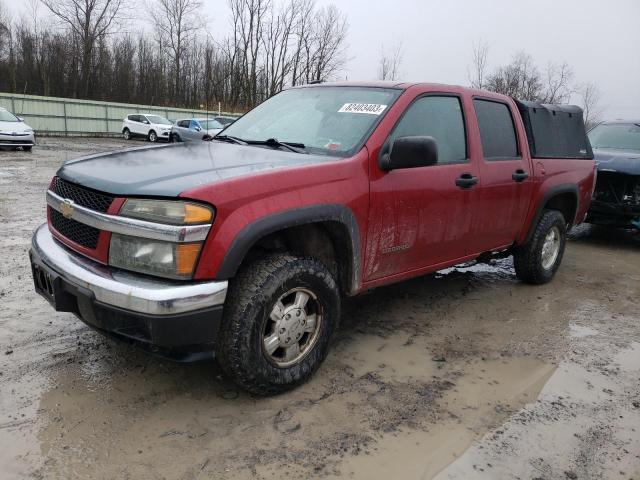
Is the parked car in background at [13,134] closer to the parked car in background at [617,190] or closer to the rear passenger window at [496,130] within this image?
the parked car in background at [617,190]

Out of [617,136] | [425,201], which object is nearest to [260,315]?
[425,201]

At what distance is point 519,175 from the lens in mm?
4488

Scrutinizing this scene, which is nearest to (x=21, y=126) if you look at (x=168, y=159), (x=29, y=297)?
(x=29, y=297)

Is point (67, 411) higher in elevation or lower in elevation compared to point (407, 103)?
lower

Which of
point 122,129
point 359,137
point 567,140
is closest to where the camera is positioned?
point 359,137

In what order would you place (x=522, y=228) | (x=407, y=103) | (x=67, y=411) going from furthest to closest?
(x=522, y=228)
(x=407, y=103)
(x=67, y=411)

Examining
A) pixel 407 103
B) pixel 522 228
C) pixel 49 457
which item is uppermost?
pixel 407 103

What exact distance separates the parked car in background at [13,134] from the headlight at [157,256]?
17.4 m

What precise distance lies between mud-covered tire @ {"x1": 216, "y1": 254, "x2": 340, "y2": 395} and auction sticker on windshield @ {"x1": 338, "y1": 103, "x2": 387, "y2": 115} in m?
1.15

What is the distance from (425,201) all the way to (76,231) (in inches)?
86.3

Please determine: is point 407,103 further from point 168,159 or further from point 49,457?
point 49,457

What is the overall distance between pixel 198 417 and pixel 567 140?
466cm

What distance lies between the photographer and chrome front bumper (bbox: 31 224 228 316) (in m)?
2.37

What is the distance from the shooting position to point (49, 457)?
2.36m
